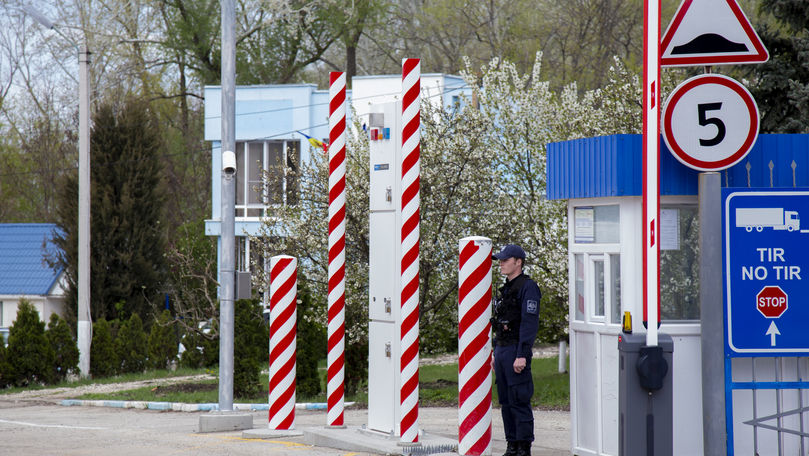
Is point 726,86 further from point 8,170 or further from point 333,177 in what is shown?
point 8,170

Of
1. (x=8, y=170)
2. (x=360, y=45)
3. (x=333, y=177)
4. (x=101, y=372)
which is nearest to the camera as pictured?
(x=333, y=177)

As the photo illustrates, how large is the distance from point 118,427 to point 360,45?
3311 centimetres

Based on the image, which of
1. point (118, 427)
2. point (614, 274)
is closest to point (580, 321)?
point (614, 274)

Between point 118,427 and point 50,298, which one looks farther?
point 50,298

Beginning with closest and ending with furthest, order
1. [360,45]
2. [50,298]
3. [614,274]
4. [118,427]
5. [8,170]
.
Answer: [614,274] < [118,427] < [50,298] < [360,45] < [8,170]

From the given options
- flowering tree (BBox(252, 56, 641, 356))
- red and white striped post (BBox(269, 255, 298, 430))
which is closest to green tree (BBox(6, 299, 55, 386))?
flowering tree (BBox(252, 56, 641, 356))

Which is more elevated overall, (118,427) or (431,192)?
(431,192)

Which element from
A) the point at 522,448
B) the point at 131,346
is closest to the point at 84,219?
the point at 131,346

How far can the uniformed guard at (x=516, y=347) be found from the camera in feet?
28.7

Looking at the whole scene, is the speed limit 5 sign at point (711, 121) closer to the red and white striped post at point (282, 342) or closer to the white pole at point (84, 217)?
the red and white striped post at point (282, 342)

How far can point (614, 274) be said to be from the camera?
328 inches

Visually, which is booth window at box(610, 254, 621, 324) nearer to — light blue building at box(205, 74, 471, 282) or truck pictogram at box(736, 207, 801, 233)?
truck pictogram at box(736, 207, 801, 233)

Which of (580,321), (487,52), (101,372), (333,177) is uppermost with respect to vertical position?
(487,52)

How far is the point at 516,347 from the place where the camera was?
8938mm
